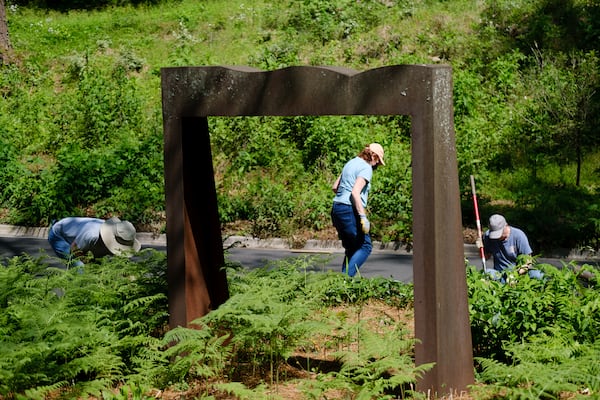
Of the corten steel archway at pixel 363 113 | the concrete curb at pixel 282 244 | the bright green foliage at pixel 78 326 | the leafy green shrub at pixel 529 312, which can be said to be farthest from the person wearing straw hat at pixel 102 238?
the concrete curb at pixel 282 244

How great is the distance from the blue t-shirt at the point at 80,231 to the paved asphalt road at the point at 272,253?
9.69 feet

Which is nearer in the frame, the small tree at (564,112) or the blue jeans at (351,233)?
the blue jeans at (351,233)

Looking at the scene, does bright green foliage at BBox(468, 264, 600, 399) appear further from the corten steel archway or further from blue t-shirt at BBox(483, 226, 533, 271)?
blue t-shirt at BBox(483, 226, 533, 271)

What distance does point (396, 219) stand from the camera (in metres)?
15.0

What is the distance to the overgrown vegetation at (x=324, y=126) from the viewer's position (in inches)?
610

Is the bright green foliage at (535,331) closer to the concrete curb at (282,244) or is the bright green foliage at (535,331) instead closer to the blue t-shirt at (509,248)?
the blue t-shirt at (509,248)

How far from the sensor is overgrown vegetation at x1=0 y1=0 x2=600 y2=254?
50.8ft

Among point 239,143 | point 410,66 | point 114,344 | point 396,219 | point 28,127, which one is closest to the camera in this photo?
point 410,66

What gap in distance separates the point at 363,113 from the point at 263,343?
1939 millimetres

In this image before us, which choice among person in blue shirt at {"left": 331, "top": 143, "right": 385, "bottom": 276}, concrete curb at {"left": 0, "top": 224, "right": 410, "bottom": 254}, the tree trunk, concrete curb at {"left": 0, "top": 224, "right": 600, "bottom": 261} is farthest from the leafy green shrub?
the tree trunk

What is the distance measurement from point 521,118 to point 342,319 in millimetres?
11532

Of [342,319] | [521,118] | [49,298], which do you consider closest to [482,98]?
[521,118]

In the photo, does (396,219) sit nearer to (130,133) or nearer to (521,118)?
(521,118)

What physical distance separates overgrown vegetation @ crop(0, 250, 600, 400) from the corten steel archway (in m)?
0.22
